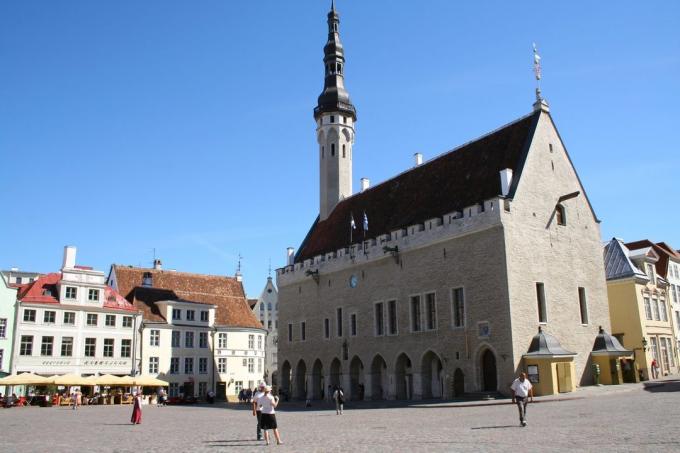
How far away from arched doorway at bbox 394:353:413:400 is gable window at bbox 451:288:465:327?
4.47 metres

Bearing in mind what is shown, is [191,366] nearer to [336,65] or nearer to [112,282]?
[112,282]

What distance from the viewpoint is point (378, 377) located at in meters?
36.3

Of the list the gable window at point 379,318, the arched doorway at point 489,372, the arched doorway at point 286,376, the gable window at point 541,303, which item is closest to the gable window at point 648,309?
the gable window at point 541,303

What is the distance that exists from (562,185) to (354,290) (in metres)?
13.3

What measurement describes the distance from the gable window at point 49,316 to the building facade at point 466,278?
16.5 m

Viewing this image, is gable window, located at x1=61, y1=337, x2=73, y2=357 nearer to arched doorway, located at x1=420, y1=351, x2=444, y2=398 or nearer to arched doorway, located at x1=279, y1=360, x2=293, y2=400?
arched doorway, located at x1=279, y1=360, x2=293, y2=400

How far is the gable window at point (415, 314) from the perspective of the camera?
33.4 metres

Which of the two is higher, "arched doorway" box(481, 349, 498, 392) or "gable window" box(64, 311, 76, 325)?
"gable window" box(64, 311, 76, 325)

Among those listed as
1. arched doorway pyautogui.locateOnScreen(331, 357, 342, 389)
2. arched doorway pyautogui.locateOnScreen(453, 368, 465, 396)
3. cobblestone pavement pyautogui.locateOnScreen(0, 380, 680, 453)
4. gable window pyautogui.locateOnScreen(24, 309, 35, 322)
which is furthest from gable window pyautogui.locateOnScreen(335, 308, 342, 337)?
gable window pyautogui.locateOnScreen(24, 309, 35, 322)

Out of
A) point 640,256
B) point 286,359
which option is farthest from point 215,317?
point 640,256

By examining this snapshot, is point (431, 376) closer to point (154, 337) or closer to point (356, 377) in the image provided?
point (356, 377)

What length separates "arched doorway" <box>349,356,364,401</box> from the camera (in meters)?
37.7

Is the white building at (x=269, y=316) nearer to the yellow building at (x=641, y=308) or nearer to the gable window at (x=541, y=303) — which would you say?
the yellow building at (x=641, y=308)

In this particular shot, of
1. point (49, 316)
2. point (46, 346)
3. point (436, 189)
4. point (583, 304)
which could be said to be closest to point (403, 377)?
point (583, 304)
